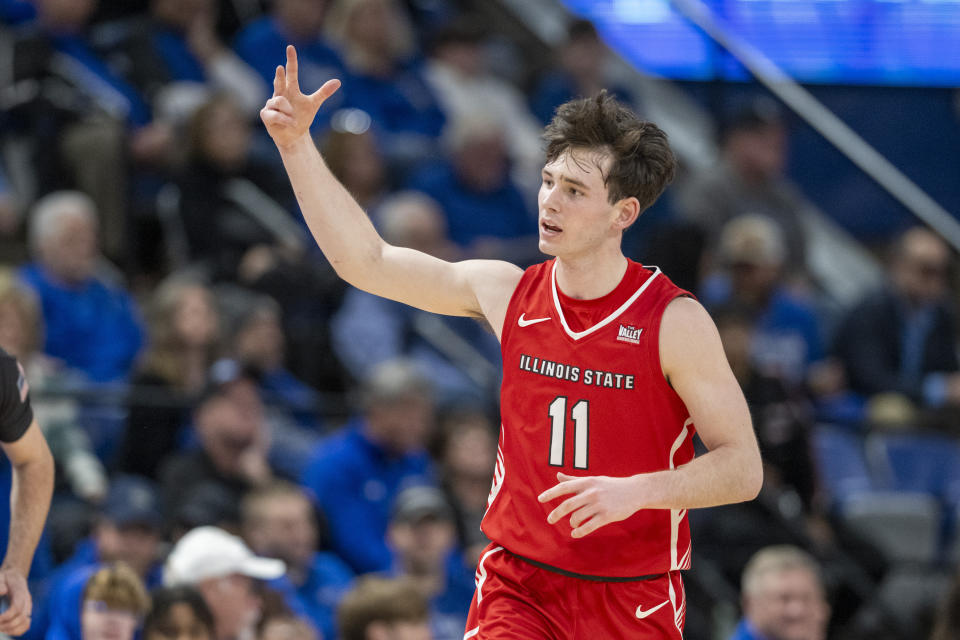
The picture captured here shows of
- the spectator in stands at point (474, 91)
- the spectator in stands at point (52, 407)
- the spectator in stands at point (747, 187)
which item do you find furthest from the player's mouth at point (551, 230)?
the spectator in stands at point (474, 91)

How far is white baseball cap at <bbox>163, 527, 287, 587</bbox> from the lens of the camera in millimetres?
6266

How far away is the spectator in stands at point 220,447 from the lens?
7.44 m

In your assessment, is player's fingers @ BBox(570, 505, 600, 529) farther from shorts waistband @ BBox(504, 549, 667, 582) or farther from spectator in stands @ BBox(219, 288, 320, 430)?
spectator in stands @ BBox(219, 288, 320, 430)

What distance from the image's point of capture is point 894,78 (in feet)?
41.4

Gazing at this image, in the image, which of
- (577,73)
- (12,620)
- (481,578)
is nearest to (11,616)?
(12,620)

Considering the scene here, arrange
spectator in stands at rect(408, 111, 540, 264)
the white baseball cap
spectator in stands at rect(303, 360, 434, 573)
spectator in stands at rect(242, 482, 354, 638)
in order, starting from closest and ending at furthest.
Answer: the white baseball cap < spectator in stands at rect(242, 482, 354, 638) < spectator in stands at rect(303, 360, 434, 573) < spectator in stands at rect(408, 111, 540, 264)

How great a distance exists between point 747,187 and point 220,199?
3.91 metres

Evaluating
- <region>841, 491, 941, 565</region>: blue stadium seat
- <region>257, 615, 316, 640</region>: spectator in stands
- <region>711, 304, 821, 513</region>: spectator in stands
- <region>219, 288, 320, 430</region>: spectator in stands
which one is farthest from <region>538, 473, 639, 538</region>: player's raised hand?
<region>841, 491, 941, 565</region>: blue stadium seat

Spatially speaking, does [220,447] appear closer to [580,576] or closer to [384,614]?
[384,614]

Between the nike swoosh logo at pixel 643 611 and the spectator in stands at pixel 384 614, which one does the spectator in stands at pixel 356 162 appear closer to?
the spectator in stands at pixel 384 614

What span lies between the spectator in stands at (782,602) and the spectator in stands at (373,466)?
2.01 m

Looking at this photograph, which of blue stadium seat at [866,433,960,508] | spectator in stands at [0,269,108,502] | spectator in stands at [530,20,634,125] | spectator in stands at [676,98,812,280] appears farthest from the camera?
spectator in stands at [530,20,634,125]

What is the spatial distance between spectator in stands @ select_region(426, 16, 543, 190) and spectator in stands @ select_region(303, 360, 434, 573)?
12.0 feet

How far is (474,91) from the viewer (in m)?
11.9
